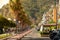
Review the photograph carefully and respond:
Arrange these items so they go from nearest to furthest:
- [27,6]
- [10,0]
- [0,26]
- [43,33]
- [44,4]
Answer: [0,26], [43,33], [10,0], [44,4], [27,6]

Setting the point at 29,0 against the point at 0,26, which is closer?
the point at 0,26

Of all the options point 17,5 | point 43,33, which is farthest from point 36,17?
point 43,33

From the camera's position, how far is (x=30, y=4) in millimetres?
184625

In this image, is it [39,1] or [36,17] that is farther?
[36,17]

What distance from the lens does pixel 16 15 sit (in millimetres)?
92125

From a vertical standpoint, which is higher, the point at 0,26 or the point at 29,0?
the point at 29,0

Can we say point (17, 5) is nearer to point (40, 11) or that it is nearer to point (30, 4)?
point (40, 11)

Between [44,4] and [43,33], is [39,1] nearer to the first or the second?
[44,4]

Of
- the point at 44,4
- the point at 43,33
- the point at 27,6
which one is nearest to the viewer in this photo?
the point at 43,33

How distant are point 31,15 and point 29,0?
400 inches

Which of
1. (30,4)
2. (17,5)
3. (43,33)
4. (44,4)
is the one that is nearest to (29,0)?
(30,4)

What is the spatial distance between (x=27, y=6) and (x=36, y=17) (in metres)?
11.6

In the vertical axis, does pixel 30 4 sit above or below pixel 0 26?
above

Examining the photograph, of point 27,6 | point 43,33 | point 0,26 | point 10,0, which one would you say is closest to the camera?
point 0,26
